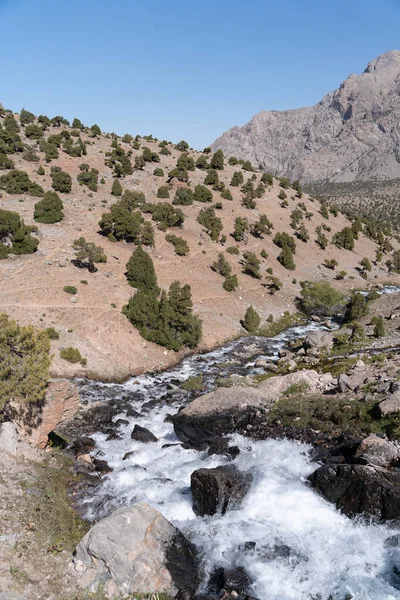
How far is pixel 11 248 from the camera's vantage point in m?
43.4

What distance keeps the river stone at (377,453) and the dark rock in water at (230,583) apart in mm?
6963

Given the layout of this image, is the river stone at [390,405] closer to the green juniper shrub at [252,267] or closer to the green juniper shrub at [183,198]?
the green juniper shrub at [252,267]

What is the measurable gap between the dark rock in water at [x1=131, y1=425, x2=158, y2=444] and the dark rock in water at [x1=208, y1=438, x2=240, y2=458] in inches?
156

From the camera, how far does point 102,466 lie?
1939cm

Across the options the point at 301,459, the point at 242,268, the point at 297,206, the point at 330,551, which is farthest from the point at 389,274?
the point at 330,551

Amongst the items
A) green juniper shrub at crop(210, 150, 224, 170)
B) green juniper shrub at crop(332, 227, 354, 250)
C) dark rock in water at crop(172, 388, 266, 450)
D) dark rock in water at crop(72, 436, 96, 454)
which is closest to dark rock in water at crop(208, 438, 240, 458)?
dark rock in water at crop(172, 388, 266, 450)

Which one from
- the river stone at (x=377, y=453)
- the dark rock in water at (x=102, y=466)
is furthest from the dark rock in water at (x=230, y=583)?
the dark rock in water at (x=102, y=466)

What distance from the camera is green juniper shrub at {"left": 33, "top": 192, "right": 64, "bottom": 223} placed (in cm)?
5272

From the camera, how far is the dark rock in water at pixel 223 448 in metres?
19.4

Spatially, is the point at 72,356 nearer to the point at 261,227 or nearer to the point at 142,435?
the point at 142,435

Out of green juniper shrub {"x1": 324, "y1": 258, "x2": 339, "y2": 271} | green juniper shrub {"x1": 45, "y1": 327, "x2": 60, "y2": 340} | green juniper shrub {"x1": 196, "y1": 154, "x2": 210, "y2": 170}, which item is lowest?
green juniper shrub {"x1": 45, "y1": 327, "x2": 60, "y2": 340}

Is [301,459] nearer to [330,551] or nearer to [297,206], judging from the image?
[330,551]

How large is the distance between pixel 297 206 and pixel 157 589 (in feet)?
267

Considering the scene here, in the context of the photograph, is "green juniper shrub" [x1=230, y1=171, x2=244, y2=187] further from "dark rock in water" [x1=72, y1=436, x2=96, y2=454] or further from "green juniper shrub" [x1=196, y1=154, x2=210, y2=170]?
"dark rock in water" [x1=72, y1=436, x2=96, y2=454]
